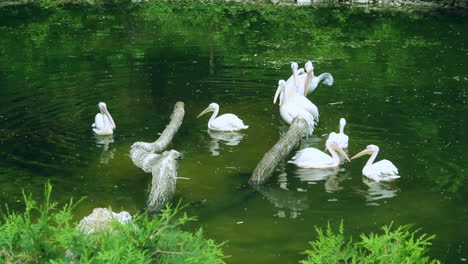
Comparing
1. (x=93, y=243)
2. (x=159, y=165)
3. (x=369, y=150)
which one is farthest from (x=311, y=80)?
(x=93, y=243)

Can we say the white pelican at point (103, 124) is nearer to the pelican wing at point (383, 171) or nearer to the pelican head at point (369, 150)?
→ the pelican head at point (369, 150)

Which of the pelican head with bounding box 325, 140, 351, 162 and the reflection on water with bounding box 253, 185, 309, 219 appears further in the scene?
the pelican head with bounding box 325, 140, 351, 162

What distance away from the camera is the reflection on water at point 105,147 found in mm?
9211

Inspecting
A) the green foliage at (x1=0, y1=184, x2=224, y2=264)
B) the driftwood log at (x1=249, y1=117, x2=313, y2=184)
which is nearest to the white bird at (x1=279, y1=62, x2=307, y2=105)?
the driftwood log at (x1=249, y1=117, x2=313, y2=184)

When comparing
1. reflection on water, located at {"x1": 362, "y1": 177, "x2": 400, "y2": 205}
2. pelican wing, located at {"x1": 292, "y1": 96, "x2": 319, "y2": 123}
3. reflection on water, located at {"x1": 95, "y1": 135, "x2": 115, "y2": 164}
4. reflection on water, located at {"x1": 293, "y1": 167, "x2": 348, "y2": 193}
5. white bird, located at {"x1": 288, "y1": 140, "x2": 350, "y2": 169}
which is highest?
pelican wing, located at {"x1": 292, "y1": 96, "x2": 319, "y2": 123}

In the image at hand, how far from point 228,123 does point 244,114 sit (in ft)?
3.45

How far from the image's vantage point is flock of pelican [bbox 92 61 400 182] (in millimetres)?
8414

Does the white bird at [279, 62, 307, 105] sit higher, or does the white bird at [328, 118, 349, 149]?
the white bird at [279, 62, 307, 105]

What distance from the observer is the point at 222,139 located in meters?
10.1

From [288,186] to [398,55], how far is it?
826 cm

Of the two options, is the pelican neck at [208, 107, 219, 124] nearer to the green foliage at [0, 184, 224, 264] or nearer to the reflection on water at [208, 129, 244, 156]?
the reflection on water at [208, 129, 244, 156]

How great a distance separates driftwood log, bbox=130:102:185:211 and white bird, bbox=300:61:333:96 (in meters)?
3.19

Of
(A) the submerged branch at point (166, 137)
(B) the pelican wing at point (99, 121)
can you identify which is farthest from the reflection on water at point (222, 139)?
(B) the pelican wing at point (99, 121)

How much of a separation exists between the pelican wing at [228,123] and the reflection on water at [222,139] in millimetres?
92
